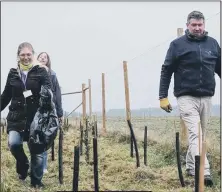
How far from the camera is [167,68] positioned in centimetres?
536

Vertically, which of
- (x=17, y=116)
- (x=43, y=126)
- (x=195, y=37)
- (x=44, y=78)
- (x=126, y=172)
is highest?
(x=195, y=37)

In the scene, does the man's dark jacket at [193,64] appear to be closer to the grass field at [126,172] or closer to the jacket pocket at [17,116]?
the grass field at [126,172]

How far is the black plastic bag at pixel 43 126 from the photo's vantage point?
4594mm

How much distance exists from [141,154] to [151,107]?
12.5 ft

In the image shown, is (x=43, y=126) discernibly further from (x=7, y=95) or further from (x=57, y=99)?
(x=57, y=99)

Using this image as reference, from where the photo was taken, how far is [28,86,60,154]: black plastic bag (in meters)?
4.59

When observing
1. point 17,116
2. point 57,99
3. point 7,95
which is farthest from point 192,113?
point 7,95

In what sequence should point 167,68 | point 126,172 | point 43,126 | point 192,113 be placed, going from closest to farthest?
point 43,126
point 192,113
point 167,68
point 126,172

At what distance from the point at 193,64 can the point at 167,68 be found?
13.4 inches

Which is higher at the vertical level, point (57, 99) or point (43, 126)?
A: point (57, 99)

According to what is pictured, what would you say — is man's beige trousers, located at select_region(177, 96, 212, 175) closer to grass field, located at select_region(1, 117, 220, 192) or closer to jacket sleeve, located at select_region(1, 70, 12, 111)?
grass field, located at select_region(1, 117, 220, 192)

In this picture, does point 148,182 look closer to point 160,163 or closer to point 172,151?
point 160,163

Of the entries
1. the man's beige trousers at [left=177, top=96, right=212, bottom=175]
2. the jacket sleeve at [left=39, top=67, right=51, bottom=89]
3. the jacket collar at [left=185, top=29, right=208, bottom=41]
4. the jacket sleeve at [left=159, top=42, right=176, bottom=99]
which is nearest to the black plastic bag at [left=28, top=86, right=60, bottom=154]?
the jacket sleeve at [left=39, top=67, right=51, bottom=89]

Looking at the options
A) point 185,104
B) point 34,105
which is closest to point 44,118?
point 34,105
